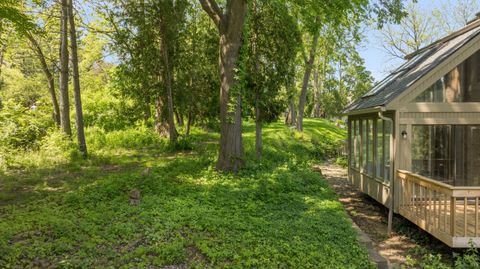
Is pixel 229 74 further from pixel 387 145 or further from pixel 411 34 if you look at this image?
pixel 411 34

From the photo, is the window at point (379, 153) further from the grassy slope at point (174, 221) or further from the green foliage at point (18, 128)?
the green foliage at point (18, 128)

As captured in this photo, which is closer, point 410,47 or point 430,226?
point 430,226

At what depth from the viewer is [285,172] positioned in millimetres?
11703

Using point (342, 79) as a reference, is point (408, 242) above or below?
below

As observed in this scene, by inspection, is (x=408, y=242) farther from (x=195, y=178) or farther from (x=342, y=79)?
(x=342, y=79)

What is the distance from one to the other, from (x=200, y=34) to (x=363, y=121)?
985 cm

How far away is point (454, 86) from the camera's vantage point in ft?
28.4

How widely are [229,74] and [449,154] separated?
6623 millimetres

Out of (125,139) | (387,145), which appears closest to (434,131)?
(387,145)

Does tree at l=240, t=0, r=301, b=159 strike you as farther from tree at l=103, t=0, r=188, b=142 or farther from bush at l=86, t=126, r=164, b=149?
bush at l=86, t=126, r=164, b=149

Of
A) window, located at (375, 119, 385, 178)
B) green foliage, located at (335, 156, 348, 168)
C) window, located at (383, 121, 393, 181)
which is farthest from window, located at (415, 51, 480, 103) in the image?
green foliage, located at (335, 156, 348, 168)

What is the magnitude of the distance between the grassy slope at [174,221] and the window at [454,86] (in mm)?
3710

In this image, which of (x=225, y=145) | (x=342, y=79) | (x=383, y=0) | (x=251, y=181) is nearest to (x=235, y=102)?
(x=225, y=145)

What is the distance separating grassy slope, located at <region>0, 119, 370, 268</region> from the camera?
5.58m
